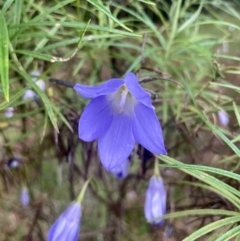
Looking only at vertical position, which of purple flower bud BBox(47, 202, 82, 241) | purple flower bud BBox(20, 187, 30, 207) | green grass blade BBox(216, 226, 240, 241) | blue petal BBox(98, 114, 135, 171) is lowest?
purple flower bud BBox(20, 187, 30, 207)

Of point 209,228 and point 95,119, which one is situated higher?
point 95,119

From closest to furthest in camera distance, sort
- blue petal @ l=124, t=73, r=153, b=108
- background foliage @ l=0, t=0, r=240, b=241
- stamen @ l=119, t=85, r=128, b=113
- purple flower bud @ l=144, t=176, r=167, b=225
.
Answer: blue petal @ l=124, t=73, r=153, b=108
stamen @ l=119, t=85, r=128, b=113
purple flower bud @ l=144, t=176, r=167, b=225
background foliage @ l=0, t=0, r=240, b=241

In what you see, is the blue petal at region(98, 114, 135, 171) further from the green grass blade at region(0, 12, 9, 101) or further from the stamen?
the green grass blade at region(0, 12, 9, 101)

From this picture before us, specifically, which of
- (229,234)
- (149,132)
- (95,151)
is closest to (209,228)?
(229,234)

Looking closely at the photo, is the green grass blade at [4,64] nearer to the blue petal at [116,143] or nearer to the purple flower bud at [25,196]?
the blue petal at [116,143]

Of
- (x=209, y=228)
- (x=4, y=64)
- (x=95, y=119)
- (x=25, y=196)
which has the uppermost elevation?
(x=4, y=64)

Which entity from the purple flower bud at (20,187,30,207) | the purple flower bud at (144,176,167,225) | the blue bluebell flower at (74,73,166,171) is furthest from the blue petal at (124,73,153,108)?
the purple flower bud at (20,187,30,207)

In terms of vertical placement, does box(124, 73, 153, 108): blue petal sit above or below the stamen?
above

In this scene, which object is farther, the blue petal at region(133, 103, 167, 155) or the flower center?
the flower center

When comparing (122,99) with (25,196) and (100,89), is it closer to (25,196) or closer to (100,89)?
(100,89)
